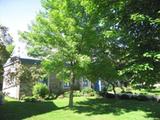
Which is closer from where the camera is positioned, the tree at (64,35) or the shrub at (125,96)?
the tree at (64,35)

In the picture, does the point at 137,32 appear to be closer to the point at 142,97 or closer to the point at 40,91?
the point at 142,97

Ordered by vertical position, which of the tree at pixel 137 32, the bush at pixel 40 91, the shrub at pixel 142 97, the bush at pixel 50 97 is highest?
the tree at pixel 137 32

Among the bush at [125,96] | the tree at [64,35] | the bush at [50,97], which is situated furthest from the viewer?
the bush at [50,97]

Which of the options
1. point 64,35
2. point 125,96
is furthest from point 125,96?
point 64,35

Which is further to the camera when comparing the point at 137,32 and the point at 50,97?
the point at 50,97

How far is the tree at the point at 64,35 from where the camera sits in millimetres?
21562

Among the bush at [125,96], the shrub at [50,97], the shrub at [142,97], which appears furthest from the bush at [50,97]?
the shrub at [142,97]

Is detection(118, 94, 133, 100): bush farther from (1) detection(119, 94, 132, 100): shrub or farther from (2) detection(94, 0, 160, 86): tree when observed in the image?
(2) detection(94, 0, 160, 86): tree

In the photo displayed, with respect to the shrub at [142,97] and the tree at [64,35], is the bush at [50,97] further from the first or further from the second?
the shrub at [142,97]

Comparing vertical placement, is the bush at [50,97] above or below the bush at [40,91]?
below

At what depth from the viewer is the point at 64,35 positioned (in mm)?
22344

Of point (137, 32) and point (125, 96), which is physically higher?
point (137, 32)

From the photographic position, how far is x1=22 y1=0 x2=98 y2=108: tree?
21.6m

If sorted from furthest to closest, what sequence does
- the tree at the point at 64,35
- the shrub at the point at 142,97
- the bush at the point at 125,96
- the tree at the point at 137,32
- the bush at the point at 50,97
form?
the bush at the point at 50,97 → the bush at the point at 125,96 → the shrub at the point at 142,97 → the tree at the point at 64,35 → the tree at the point at 137,32
